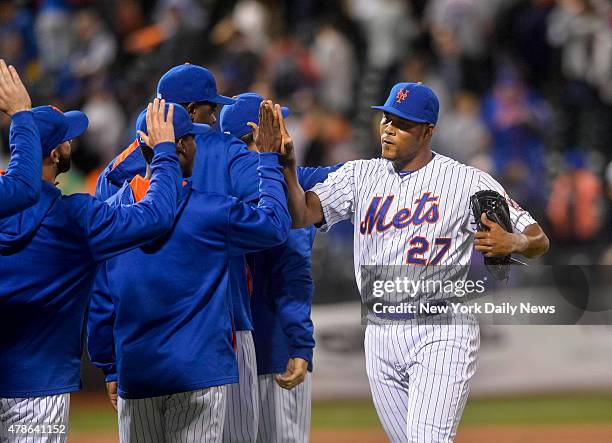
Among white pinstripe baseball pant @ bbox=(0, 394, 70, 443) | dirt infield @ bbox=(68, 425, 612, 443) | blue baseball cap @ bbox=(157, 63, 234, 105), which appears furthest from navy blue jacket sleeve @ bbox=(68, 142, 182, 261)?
dirt infield @ bbox=(68, 425, 612, 443)

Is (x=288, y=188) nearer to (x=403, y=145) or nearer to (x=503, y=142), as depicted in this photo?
(x=403, y=145)

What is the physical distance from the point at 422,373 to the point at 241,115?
1.63 meters

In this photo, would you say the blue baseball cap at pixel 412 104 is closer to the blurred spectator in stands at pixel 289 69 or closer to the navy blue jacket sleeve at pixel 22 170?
the navy blue jacket sleeve at pixel 22 170

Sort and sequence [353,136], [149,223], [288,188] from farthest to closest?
1. [353,136]
2. [288,188]
3. [149,223]

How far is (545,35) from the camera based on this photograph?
11.9m

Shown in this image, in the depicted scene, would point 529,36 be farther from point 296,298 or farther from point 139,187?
point 139,187

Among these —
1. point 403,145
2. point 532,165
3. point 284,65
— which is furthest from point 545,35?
point 403,145

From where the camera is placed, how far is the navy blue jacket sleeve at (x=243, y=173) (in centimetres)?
471

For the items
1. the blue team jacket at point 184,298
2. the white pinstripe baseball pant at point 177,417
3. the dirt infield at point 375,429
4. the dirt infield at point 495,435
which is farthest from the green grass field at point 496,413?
the blue team jacket at point 184,298

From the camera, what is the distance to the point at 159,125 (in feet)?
13.3

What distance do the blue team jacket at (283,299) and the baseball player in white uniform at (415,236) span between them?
0.36 m

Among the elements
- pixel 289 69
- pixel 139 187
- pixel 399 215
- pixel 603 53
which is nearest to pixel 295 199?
pixel 399 215

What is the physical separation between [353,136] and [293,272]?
6.24 metres

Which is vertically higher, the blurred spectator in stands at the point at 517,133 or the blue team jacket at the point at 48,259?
the blurred spectator in stands at the point at 517,133
